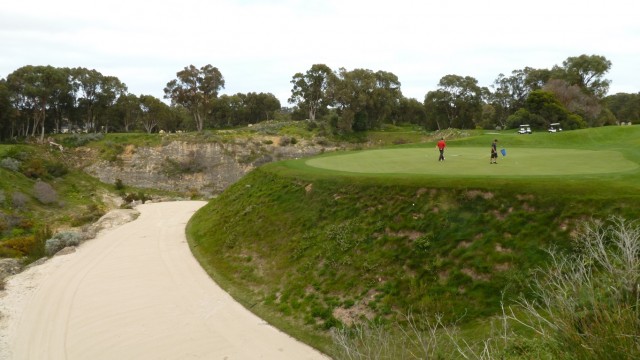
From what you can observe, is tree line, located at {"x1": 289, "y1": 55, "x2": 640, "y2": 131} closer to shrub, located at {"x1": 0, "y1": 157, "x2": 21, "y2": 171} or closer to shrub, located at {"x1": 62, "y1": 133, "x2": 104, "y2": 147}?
shrub, located at {"x1": 62, "y1": 133, "x2": 104, "y2": 147}

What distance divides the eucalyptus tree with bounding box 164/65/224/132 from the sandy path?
5308 centimetres

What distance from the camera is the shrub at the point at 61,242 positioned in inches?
1035

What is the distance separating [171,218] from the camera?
36062 millimetres

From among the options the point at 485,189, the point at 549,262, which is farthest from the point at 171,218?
the point at 549,262

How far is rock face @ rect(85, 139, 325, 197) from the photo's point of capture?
187ft

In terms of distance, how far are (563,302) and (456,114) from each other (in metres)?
76.7

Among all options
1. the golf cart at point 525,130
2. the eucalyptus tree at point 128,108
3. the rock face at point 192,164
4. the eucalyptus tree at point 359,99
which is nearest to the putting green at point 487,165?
the golf cart at point 525,130

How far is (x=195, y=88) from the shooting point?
74.1m

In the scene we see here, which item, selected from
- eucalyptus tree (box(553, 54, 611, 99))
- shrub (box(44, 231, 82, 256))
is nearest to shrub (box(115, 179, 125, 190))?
shrub (box(44, 231, 82, 256))

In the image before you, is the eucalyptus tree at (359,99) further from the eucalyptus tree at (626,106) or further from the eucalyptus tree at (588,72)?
the eucalyptus tree at (626,106)

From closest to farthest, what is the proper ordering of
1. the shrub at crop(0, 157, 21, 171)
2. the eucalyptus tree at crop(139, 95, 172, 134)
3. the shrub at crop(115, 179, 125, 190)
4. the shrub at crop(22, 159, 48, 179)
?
the shrub at crop(0, 157, 21, 171) < the shrub at crop(22, 159, 48, 179) < the shrub at crop(115, 179, 125, 190) < the eucalyptus tree at crop(139, 95, 172, 134)

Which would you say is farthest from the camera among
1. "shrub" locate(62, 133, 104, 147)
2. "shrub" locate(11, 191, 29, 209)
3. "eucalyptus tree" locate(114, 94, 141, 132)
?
"eucalyptus tree" locate(114, 94, 141, 132)

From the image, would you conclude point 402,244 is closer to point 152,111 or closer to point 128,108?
point 152,111

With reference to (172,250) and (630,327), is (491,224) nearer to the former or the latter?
(630,327)
